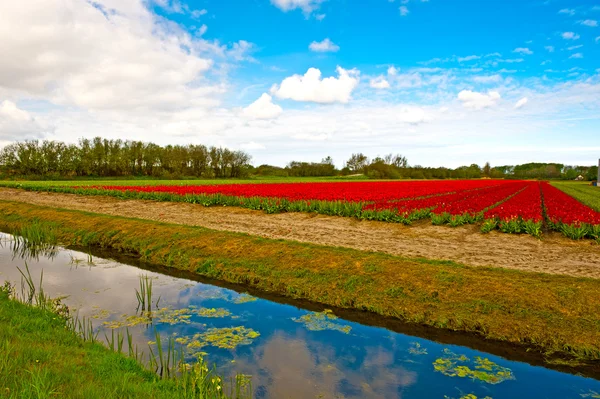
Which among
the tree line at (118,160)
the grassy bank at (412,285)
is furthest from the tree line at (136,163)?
the grassy bank at (412,285)

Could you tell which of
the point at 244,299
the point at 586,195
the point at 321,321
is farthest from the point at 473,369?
the point at 586,195

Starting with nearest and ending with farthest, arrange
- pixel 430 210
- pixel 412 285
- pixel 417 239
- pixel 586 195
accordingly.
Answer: pixel 412 285 → pixel 417 239 → pixel 430 210 → pixel 586 195

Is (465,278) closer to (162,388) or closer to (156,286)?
(162,388)

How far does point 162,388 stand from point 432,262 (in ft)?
26.8

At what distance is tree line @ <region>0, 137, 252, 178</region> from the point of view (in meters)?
70.7

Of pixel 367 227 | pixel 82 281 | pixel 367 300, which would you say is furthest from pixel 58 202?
pixel 367 300

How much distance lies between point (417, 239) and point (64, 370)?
12567 mm

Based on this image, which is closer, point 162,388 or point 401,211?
point 162,388

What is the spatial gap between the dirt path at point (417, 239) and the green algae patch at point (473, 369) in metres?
5.04

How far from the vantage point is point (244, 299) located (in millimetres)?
9328

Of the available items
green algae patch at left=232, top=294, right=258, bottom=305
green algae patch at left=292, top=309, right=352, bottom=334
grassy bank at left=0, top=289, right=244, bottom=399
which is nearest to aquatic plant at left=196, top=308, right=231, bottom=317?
green algae patch at left=232, top=294, right=258, bottom=305

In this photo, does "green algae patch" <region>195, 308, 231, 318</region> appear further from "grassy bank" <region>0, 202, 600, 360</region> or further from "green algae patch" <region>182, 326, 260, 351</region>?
"grassy bank" <region>0, 202, 600, 360</region>

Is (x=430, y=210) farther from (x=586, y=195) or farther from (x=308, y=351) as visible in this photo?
(x=586, y=195)

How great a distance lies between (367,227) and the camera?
17031 mm
